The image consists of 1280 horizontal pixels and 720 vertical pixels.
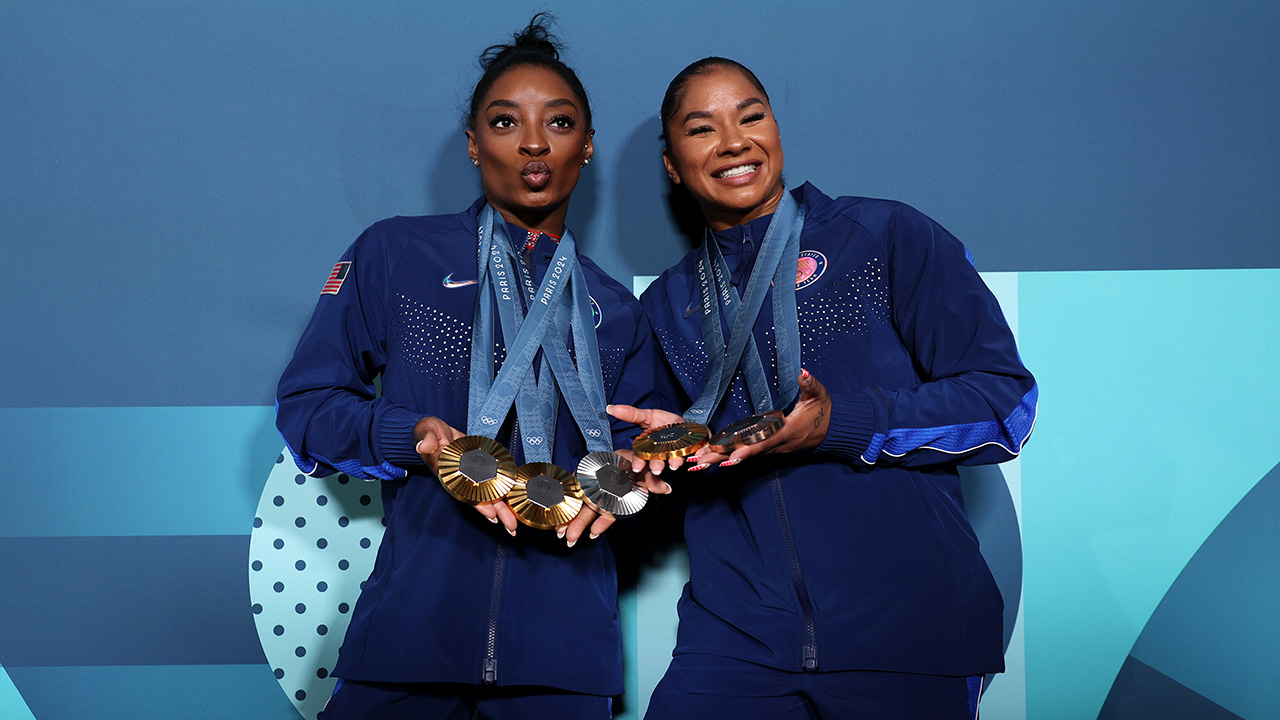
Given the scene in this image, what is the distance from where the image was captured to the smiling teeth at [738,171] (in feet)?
6.54

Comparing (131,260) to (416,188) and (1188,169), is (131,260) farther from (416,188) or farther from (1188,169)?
(1188,169)

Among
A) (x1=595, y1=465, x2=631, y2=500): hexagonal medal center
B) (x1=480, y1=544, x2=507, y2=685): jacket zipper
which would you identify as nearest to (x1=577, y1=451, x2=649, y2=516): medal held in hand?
(x1=595, y1=465, x2=631, y2=500): hexagonal medal center

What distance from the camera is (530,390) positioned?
1853 millimetres

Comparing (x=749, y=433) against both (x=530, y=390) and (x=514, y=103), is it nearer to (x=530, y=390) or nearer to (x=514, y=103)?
(x=530, y=390)

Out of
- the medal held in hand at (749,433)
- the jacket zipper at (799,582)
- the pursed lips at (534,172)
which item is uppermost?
the pursed lips at (534,172)

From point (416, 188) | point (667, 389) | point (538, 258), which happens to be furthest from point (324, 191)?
point (667, 389)

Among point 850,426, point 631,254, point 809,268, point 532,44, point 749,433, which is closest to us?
point 749,433

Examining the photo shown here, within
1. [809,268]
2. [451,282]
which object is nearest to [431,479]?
[451,282]

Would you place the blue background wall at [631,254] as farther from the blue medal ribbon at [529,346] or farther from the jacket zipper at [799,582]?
the jacket zipper at [799,582]

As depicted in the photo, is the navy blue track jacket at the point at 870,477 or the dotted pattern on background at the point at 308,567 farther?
the dotted pattern on background at the point at 308,567

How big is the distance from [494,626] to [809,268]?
3.21 feet

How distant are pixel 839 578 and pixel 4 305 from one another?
2206 millimetres

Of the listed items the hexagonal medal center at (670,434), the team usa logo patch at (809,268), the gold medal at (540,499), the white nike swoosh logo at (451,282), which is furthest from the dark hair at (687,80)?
the gold medal at (540,499)

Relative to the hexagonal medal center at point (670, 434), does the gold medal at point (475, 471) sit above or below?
below
